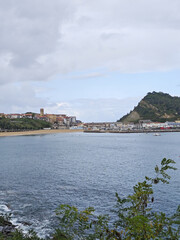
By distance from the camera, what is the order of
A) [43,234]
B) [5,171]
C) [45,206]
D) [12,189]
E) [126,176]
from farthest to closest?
[5,171], [126,176], [12,189], [45,206], [43,234]

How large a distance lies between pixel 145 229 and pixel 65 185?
3290 centimetres

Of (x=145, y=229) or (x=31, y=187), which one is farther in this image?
(x=31, y=187)

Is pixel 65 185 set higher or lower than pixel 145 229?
lower

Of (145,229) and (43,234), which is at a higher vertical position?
(145,229)

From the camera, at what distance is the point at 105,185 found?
3919 cm

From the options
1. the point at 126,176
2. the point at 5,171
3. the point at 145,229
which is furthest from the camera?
the point at 5,171

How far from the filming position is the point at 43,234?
21750 mm

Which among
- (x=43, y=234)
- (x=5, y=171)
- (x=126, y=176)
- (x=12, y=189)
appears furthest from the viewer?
(x=5, y=171)

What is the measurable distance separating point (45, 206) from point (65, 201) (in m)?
2.85

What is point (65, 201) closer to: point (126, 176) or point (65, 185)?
point (65, 185)

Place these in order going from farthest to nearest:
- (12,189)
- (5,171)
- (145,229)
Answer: (5,171)
(12,189)
(145,229)

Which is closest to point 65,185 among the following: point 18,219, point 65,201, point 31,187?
point 31,187

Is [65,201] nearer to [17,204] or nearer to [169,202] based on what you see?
[17,204]

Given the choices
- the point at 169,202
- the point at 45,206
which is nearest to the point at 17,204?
the point at 45,206
